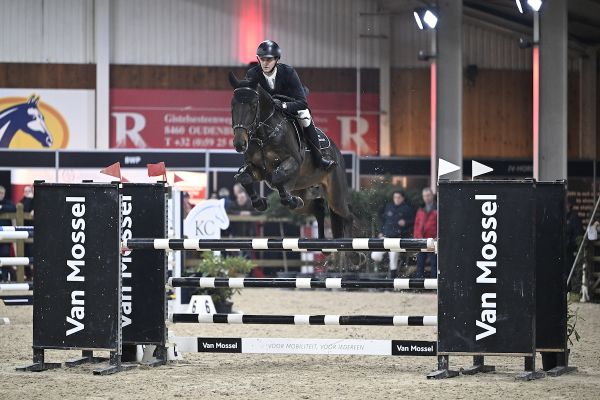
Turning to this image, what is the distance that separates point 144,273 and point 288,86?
1.91m

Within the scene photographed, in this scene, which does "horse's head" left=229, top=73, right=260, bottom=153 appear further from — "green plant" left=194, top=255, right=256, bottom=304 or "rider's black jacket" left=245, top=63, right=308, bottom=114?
"green plant" left=194, top=255, right=256, bottom=304

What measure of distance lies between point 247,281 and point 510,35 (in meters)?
18.7

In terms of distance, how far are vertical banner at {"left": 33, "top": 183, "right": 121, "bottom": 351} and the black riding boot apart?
2217mm

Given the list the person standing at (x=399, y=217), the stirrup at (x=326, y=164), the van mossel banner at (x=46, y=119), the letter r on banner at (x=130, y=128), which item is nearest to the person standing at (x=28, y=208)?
the person standing at (x=399, y=217)

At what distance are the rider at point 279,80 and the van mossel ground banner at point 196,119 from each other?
14999 mm

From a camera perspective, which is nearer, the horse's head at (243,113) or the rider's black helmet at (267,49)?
the horse's head at (243,113)

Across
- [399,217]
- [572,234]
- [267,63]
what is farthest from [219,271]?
[572,234]

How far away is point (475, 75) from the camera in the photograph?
80.4ft

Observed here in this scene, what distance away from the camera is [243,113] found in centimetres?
749

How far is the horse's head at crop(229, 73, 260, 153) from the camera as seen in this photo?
744 centimetres

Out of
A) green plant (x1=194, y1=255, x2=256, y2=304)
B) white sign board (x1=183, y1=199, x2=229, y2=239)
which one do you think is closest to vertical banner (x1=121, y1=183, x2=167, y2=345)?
green plant (x1=194, y1=255, x2=256, y2=304)

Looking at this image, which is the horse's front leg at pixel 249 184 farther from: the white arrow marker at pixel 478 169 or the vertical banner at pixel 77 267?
the white arrow marker at pixel 478 169

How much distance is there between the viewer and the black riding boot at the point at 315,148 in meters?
8.60

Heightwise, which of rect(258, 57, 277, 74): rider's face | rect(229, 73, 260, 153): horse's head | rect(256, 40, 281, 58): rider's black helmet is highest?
rect(256, 40, 281, 58): rider's black helmet
